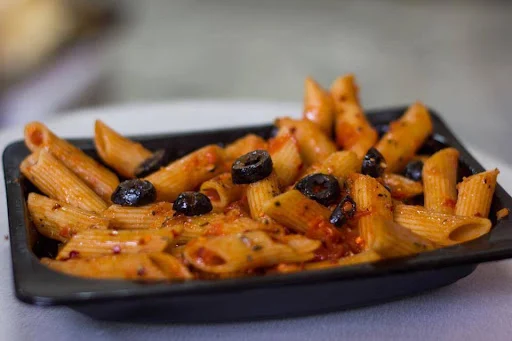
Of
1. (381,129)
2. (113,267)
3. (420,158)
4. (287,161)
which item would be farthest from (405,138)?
(113,267)

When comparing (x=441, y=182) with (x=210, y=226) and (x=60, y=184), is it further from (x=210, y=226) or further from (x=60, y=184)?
(x=60, y=184)

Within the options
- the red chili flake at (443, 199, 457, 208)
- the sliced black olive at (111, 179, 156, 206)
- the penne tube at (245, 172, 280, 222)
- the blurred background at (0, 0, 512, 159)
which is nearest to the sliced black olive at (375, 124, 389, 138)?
the red chili flake at (443, 199, 457, 208)

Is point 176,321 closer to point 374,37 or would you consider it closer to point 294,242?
point 294,242

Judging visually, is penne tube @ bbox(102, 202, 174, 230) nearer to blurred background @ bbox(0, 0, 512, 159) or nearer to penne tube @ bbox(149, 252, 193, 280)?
penne tube @ bbox(149, 252, 193, 280)

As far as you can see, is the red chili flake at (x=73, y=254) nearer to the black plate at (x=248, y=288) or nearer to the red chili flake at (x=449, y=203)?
the black plate at (x=248, y=288)

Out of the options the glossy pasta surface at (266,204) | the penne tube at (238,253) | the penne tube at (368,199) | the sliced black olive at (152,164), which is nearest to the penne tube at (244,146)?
the glossy pasta surface at (266,204)
